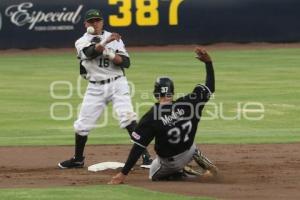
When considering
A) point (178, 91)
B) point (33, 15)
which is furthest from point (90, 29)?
point (33, 15)

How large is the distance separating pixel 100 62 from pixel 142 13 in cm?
1959

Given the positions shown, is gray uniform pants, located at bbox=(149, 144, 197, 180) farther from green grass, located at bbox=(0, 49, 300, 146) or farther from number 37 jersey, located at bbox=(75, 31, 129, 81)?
green grass, located at bbox=(0, 49, 300, 146)

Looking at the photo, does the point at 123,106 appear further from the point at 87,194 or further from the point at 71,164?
the point at 87,194

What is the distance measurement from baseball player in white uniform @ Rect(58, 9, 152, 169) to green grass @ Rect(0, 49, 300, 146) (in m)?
2.51

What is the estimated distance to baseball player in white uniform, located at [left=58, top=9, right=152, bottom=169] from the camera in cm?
1054

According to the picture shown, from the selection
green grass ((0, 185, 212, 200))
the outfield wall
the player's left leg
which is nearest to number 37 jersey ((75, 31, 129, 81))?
the player's left leg

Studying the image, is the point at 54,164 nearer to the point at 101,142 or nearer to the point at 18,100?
the point at 101,142

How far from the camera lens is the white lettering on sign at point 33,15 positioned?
2920 cm

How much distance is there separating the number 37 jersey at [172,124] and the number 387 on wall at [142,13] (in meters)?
20.8

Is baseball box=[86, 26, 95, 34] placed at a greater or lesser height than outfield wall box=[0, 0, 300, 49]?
greater

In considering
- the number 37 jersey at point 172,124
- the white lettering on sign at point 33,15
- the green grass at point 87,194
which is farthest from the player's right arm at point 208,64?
the white lettering on sign at point 33,15

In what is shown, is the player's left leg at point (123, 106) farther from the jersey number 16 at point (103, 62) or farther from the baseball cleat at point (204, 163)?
the baseball cleat at point (204, 163)

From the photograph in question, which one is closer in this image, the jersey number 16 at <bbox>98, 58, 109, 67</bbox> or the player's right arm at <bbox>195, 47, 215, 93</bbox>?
the player's right arm at <bbox>195, 47, 215, 93</bbox>

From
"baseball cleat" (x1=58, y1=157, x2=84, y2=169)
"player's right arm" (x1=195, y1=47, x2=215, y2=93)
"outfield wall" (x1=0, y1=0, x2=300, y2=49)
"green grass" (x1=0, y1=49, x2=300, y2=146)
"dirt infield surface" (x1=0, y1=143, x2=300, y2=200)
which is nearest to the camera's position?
"dirt infield surface" (x1=0, y1=143, x2=300, y2=200)
